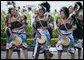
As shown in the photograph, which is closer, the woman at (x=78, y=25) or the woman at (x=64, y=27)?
the woman at (x=64, y=27)

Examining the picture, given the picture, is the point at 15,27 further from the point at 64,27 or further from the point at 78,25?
the point at 78,25

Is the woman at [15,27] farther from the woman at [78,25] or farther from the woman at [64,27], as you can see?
the woman at [78,25]

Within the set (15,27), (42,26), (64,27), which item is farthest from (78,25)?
(15,27)

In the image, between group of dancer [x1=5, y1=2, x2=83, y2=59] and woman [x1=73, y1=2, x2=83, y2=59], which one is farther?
woman [x1=73, y1=2, x2=83, y2=59]

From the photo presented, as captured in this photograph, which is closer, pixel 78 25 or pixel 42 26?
pixel 42 26

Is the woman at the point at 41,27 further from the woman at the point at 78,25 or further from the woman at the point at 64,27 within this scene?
the woman at the point at 78,25

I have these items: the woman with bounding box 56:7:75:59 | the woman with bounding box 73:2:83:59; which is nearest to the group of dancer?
the woman with bounding box 56:7:75:59

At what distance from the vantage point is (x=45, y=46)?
894 cm

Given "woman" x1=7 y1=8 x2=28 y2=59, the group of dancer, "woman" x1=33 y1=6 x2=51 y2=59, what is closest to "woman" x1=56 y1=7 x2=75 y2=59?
the group of dancer

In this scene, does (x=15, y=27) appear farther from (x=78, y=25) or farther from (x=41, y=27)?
(x=78, y=25)

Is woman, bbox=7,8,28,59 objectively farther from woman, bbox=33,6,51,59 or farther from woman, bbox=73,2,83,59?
woman, bbox=73,2,83,59

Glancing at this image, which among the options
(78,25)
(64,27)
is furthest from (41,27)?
(78,25)

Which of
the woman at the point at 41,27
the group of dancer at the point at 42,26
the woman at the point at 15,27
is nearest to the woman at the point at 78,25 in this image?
the group of dancer at the point at 42,26

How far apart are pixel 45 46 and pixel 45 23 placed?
2.16 ft
